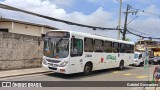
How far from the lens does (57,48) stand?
620 inches

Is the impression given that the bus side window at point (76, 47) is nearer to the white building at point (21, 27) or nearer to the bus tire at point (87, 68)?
the bus tire at point (87, 68)

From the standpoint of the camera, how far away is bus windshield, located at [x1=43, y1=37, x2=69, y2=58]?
50.7ft

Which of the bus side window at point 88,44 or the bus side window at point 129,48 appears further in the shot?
the bus side window at point 129,48

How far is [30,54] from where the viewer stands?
65.3ft

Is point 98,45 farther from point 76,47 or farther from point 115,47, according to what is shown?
point 115,47

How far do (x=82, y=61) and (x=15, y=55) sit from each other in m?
5.07

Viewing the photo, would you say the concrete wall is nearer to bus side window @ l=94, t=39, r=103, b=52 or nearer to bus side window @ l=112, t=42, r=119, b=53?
bus side window @ l=94, t=39, r=103, b=52

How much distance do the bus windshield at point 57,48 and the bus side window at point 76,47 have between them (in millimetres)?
413

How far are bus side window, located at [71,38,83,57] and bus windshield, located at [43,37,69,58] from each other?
0.41m

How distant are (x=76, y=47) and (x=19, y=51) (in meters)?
5.00

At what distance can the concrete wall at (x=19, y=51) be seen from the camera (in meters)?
17.2

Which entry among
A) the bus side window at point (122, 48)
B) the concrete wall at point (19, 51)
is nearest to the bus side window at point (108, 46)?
the bus side window at point (122, 48)

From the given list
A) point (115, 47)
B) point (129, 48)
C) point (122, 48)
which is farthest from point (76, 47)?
point (129, 48)

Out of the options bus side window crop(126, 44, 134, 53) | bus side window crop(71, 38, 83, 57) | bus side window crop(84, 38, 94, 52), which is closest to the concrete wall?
bus side window crop(71, 38, 83, 57)
